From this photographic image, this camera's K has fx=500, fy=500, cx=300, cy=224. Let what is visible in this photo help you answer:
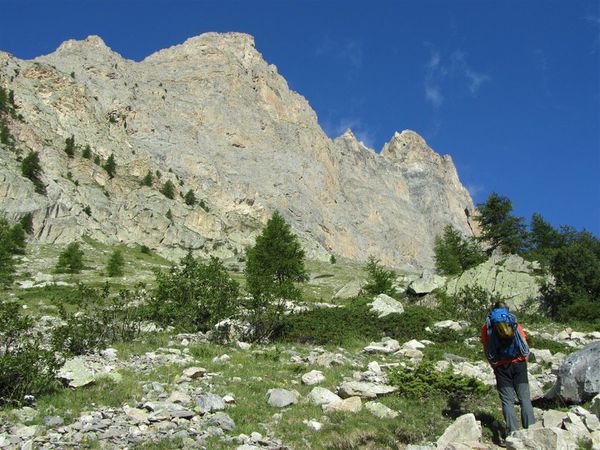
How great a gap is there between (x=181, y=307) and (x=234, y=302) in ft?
7.44

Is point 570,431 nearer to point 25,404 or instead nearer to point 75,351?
point 25,404

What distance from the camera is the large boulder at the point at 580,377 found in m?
10.3

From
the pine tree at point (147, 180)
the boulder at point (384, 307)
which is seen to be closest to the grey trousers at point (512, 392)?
the boulder at point (384, 307)

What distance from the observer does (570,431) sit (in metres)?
8.29

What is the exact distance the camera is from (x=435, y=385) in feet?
39.7

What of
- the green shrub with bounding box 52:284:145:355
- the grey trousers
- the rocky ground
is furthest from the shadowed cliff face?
the grey trousers

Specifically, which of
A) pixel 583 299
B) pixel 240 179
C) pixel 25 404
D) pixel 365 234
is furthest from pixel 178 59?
pixel 25 404

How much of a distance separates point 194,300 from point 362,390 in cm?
1118

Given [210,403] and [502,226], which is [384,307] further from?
[502,226]

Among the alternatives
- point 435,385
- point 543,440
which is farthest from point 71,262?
point 543,440

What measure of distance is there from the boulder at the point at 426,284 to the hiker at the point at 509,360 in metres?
28.8

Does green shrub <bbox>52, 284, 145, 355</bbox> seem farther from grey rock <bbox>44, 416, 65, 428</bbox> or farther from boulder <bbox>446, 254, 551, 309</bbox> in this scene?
boulder <bbox>446, 254, 551, 309</bbox>

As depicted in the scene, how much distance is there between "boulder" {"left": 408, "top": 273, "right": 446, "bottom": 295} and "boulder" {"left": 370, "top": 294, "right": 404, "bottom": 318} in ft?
29.7

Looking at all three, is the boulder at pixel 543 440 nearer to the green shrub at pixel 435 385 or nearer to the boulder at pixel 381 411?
the boulder at pixel 381 411
